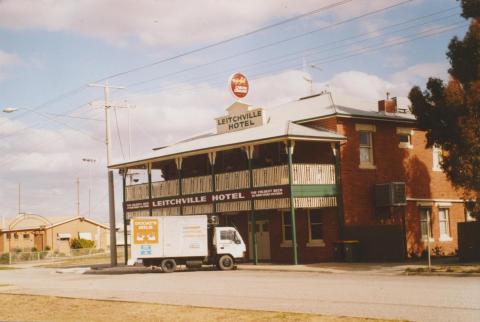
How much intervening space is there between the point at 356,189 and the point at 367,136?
9.72 ft

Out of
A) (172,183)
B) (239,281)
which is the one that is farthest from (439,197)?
(239,281)

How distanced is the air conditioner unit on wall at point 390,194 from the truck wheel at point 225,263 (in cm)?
809

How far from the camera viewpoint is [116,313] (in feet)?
47.1

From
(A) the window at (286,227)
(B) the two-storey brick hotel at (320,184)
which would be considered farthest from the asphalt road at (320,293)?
(A) the window at (286,227)

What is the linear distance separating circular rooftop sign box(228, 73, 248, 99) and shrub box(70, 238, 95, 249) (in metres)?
44.9

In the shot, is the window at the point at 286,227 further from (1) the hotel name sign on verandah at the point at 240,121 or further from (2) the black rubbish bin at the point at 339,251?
(1) the hotel name sign on verandah at the point at 240,121

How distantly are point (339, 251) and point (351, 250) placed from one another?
0.80 metres

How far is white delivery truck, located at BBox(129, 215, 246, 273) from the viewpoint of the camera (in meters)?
28.3

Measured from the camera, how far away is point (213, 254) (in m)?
29.2

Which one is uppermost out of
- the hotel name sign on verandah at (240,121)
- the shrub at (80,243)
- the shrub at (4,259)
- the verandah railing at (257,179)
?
the hotel name sign on verandah at (240,121)

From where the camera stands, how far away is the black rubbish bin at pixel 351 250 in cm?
2919

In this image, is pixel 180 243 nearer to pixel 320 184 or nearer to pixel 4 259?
pixel 320 184

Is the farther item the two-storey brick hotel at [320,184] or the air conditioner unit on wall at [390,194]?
the air conditioner unit on wall at [390,194]

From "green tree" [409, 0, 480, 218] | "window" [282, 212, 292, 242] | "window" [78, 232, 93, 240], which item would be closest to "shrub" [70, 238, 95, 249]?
"window" [78, 232, 93, 240]
